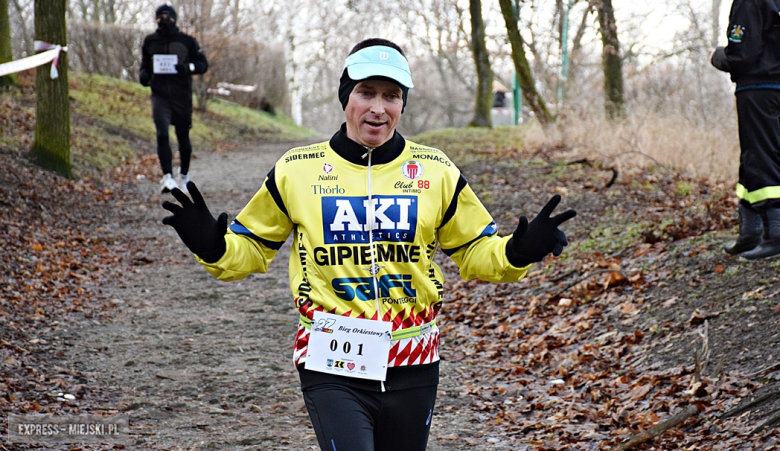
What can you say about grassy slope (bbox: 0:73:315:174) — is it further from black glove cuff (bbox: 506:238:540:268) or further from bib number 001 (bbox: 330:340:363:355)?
black glove cuff (bbox: 506:238:540:268)

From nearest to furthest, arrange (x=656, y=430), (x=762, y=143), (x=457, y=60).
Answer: (x=656, y=430) → (x=762, y=143) → (x=457, y=60)

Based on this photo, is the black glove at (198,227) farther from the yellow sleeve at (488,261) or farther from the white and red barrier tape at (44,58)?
the white and red barrier tape at (44,58)

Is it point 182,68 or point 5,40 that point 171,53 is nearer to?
point 182,68

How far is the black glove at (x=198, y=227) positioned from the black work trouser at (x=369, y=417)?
62 cm

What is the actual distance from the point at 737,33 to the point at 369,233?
4217mm

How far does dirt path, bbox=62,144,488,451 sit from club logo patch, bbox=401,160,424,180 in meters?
2.41

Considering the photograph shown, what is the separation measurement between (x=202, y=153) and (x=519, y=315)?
13.2 meters

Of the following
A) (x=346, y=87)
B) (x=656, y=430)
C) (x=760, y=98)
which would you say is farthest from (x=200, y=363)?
(x=760, y=98)

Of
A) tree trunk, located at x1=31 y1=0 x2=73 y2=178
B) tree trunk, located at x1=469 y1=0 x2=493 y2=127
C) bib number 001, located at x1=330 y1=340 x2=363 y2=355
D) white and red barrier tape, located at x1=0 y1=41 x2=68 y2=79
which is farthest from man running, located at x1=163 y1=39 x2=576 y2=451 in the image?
tree trunk, located at x1=469 y1=0 x2=493 y2=127

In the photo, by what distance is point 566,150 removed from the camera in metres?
14.5

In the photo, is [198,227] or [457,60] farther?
[457,60]

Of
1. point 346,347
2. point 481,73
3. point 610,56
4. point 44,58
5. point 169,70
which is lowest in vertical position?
point 346,347

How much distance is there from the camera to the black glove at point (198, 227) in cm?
294

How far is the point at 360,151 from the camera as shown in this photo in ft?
10.1
